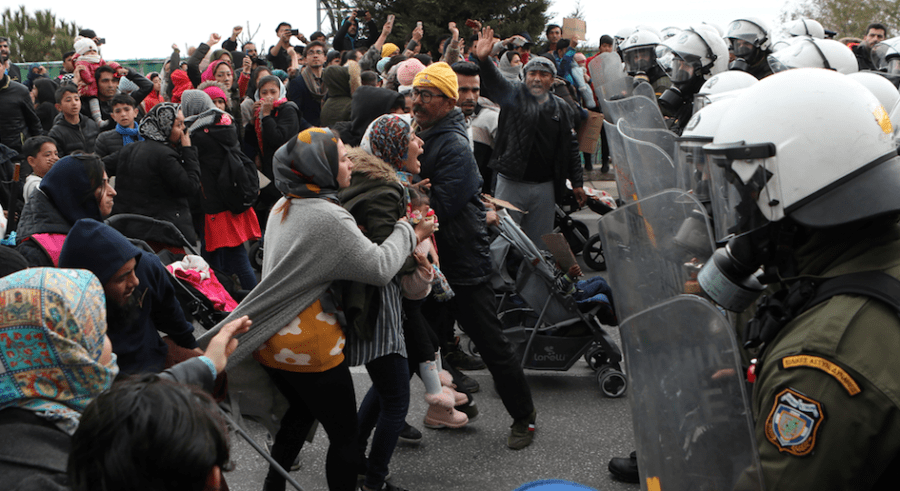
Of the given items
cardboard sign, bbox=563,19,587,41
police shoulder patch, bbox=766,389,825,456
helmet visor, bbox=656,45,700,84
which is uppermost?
police shoulder patch, bbox=766,389,825,456

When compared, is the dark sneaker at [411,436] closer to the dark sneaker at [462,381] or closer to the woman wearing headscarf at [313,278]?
the dark sneaker at [462,381]

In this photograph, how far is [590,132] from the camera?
300 inches

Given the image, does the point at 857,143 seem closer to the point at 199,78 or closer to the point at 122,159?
the point at 122,159

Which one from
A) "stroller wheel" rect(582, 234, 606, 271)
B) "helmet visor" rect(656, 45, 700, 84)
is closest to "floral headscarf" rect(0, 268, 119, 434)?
"helmet visor" rect(656, 45, 700, 84)

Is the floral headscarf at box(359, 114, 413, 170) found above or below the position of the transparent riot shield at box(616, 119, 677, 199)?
above

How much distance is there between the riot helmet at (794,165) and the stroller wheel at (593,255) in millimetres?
5232

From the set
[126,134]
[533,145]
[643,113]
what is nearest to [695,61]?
[533,145]

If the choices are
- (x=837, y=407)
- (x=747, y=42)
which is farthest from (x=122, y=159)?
(x=747, y=42)

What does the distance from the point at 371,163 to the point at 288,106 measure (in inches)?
151

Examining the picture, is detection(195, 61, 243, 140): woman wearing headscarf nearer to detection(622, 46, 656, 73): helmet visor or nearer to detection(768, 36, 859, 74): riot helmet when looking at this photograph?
detection(622, 46, 656, 73): helmet visor

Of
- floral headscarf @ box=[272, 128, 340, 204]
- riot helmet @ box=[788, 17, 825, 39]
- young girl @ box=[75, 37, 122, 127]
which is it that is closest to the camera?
floral headscarf @ box=[272, 128, 340, 204]

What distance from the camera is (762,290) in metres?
1.97

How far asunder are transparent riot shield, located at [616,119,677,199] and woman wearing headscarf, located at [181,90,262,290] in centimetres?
306

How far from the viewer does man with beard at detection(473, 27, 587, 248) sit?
18.9 feet
